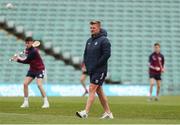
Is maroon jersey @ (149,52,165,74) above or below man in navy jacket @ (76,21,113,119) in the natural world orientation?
below

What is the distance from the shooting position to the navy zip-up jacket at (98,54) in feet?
40.1

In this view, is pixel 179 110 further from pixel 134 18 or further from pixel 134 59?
pixel 134 18

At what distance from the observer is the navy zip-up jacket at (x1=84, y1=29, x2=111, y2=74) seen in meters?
12.2

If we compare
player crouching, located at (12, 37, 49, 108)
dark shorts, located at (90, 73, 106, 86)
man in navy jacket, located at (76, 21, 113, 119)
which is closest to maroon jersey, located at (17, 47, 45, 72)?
player crouching, located at (12, 37, 49, 108)

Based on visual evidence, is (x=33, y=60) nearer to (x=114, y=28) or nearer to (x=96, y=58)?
(x=96, y=58)

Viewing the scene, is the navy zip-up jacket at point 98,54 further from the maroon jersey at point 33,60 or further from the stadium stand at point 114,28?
the stadium stand at point 114,28

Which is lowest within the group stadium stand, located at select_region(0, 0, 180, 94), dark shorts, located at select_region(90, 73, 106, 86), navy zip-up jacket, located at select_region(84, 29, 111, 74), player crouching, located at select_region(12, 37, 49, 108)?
stadium stand, located at select_region(0, 0, 180, 94)

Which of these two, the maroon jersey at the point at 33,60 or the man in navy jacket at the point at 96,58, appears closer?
the man in navy jacket at the point at 96,58

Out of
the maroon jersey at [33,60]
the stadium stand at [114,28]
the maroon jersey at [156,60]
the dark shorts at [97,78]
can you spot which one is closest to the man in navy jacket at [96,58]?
the dark shorts at [97,78]

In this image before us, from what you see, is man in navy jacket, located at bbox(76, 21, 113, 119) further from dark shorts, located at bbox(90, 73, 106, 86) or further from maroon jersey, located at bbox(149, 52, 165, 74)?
maroon jersey, located at bbox(149, 52, 165, 74)

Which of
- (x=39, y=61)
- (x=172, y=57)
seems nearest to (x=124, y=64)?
(x=172, y=57)

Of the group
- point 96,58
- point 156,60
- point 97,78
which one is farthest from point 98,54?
point 156,60

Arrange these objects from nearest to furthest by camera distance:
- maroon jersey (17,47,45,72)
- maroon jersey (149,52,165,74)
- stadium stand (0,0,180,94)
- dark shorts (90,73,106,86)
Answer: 1. dark shorts (90,73,106,86)
2. maroon jersey (17,47,45,72)
3. maroon jersey (149,52,165,74)
4. stadium stand (0,0,180,94)

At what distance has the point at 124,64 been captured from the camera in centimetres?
3384
